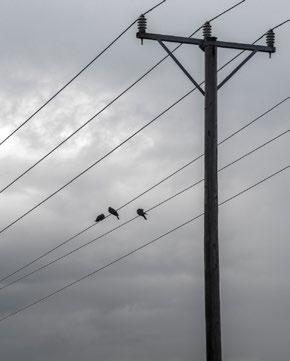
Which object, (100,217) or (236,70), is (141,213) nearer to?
(100,217)

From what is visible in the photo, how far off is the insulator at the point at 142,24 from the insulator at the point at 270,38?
2.85 metres

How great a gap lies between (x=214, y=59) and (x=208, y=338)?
5.55 metres

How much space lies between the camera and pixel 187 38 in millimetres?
18781

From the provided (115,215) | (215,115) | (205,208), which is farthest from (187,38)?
(115,215)

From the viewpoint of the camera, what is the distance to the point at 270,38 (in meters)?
20.3

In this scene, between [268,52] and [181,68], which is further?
[268,52]

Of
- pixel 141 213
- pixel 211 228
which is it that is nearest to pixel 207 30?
pixel 211 228

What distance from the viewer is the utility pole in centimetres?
1672

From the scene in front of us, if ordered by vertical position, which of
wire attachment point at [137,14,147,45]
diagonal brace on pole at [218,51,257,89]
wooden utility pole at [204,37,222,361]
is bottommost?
wooden utility pole at [204,37,222,361]

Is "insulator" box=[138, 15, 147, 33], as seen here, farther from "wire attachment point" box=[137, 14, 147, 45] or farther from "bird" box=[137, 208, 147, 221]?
"bird" box=[137, 208, 147, 221]

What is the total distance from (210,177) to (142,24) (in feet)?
13.4

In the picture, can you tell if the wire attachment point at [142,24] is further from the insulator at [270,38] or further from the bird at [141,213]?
the bird at [141,213]

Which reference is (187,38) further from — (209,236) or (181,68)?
(209,236)

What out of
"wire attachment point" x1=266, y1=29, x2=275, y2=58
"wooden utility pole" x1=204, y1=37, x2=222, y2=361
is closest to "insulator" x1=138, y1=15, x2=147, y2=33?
"wooden utility pole" x1=204, y1=37, x2=222, y2=361
